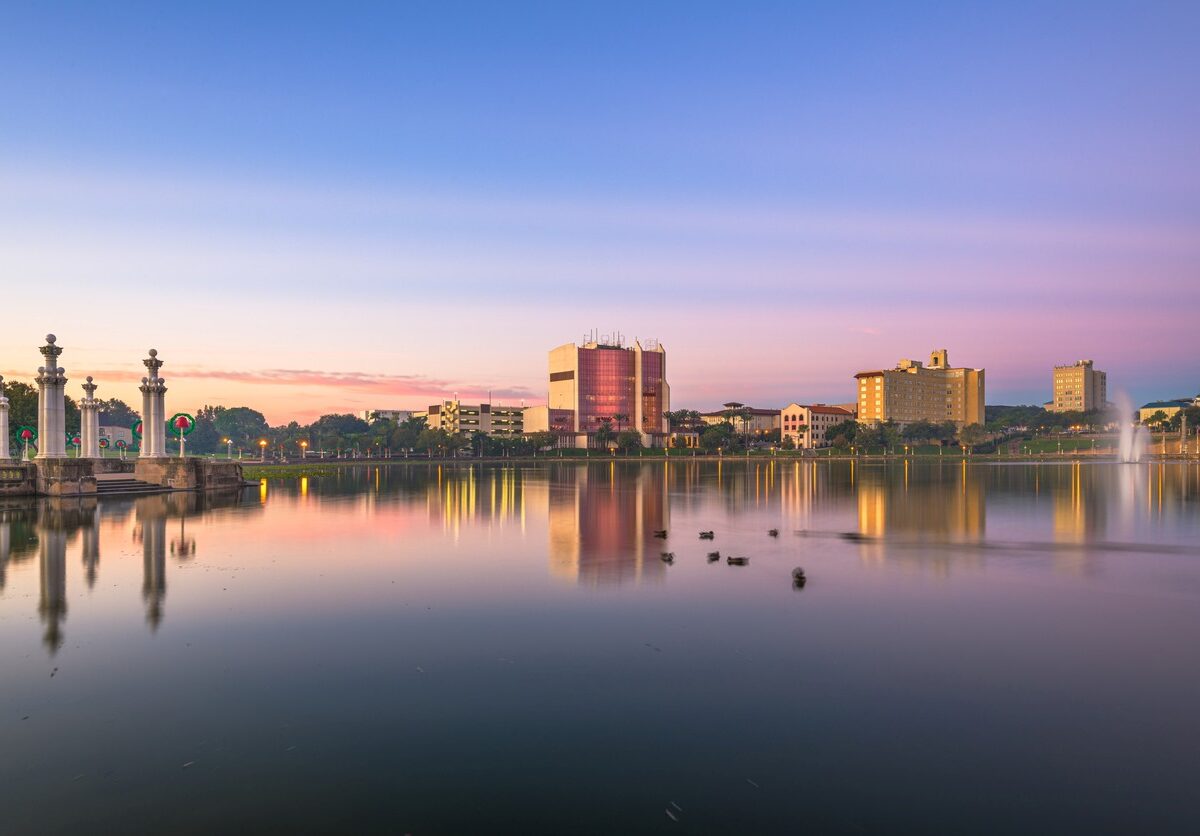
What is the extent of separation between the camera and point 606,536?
3838 cm

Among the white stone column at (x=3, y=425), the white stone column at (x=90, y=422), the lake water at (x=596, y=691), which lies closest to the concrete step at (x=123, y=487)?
the white stone column at (x=3, y=425)

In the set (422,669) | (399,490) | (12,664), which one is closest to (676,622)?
(422,669)

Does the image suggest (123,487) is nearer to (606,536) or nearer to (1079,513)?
(606,536)

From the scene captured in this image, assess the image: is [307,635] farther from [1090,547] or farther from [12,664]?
[1090,547]

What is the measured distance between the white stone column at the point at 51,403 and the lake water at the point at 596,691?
3074 cm

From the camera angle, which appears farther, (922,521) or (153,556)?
(922,521)

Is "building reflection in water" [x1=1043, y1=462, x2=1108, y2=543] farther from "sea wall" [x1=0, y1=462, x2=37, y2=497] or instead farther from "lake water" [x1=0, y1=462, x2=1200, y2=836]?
"sea wall" [x1=0, y1=462, x2=37, y2=497]

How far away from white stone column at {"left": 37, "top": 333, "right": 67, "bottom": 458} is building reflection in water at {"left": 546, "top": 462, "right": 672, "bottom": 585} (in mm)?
38251

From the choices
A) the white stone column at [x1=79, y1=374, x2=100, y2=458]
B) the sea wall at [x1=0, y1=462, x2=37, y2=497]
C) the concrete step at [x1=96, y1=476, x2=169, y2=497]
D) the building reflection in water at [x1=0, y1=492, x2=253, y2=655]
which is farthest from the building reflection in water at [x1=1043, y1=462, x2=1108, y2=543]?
the white stone column at [x1=79, y1=374, x2=100, y2=458]

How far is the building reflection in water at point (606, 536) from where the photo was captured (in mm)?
27641

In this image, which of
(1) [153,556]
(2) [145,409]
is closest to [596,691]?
(1) [153,556]

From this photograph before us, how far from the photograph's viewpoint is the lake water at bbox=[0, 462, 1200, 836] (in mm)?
10250

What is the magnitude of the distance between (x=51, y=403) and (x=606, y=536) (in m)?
46.8

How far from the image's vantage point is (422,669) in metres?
16.0
